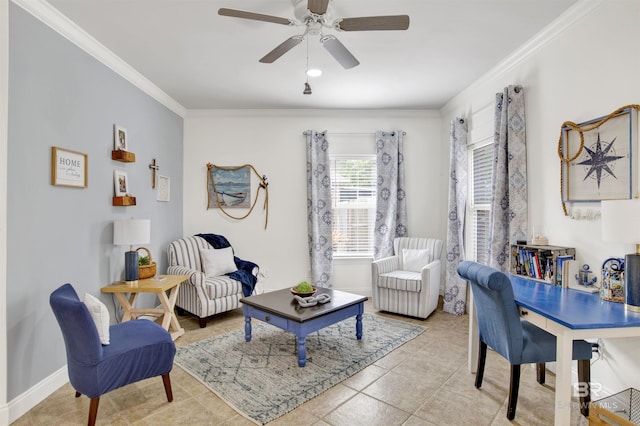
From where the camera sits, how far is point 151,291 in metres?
3.07

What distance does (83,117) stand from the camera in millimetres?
2865

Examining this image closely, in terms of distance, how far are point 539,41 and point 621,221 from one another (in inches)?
70.9

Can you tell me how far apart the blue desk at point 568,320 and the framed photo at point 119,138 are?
355cm

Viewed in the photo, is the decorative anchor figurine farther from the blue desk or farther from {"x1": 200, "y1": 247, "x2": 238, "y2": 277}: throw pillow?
{"x1": 200, "y1": 247, "x2": 238, "y2": 277}: throw pillow

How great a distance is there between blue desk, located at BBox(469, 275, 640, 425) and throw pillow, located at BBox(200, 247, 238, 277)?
3.13 meters

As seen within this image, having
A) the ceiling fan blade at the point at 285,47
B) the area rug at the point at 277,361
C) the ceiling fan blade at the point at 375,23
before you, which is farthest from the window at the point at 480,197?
the ceiling fan blade at the point at 285,47

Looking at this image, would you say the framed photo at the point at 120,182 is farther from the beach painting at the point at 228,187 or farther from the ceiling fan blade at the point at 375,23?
the ceiling fan blade at the point at 375,23

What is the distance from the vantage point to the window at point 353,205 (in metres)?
5.14

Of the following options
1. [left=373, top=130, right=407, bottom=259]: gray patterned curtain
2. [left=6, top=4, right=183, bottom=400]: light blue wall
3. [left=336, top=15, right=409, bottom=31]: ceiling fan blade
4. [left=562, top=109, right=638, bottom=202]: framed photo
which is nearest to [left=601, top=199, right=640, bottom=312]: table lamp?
[left=562, top=109, right=638, bottom=202]: framed photo

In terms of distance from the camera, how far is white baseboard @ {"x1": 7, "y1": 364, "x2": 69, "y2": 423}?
7.07 feet

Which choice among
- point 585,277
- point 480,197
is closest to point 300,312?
point 585,277

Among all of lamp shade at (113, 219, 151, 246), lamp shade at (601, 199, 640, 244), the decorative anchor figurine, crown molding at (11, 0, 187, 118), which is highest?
crown molding at (11, 0, 187, 118)

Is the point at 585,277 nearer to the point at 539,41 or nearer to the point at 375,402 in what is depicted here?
the point at 375,402

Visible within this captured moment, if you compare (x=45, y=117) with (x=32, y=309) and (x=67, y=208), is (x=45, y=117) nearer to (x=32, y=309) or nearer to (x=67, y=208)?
(x=67, y=208)
